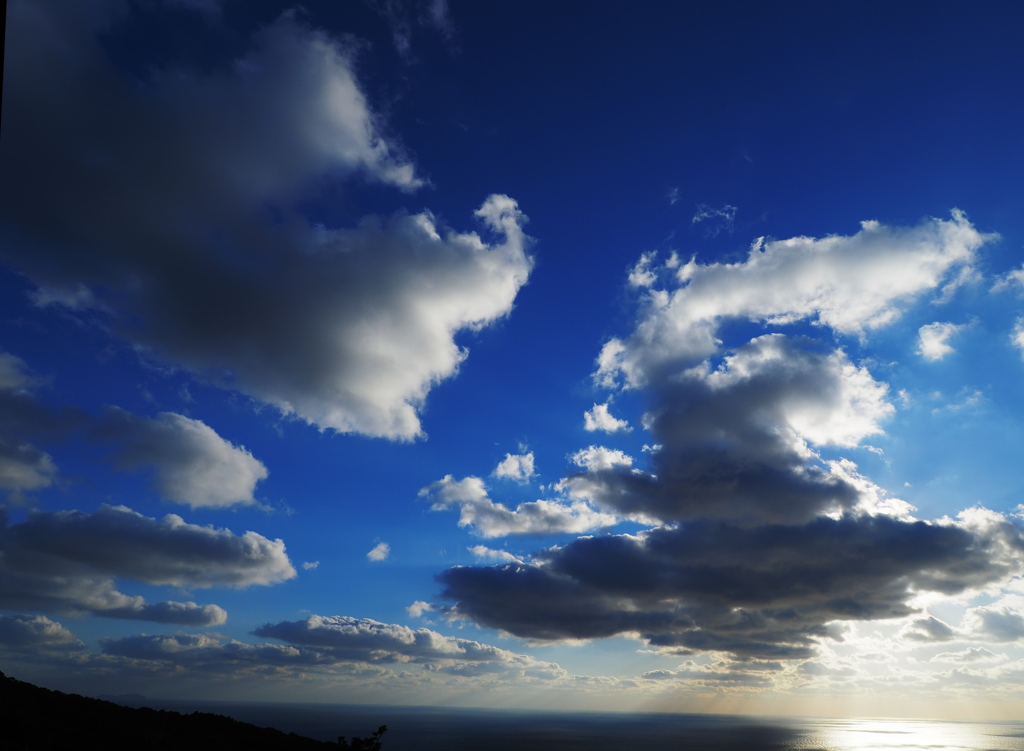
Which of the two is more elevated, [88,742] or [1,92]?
[1,92]

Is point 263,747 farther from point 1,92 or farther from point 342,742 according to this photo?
point 1,92

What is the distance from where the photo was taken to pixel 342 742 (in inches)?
2105

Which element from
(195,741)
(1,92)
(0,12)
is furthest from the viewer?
(195,741)

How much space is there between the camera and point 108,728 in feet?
156

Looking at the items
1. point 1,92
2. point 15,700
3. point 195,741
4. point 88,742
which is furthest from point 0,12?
point 195,741

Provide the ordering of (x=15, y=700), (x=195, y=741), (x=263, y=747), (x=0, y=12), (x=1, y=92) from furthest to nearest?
(x=263, y=747)
(x=195, y=741)
(x=15, y=700)
(x=1, y=92)
(x=0, y=12)

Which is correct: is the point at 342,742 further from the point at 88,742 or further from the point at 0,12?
the point at 0,12

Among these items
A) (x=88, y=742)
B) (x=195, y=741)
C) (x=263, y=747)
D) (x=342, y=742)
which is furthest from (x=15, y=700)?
(x=342, y=742)

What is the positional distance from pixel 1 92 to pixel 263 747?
69.3m

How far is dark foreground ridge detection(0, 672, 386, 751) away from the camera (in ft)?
131

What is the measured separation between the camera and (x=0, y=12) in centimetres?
502

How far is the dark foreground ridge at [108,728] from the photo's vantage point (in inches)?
1577

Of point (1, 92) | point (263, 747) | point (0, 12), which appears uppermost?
point (1, 92)

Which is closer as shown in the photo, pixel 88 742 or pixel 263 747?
pixel 88 742
